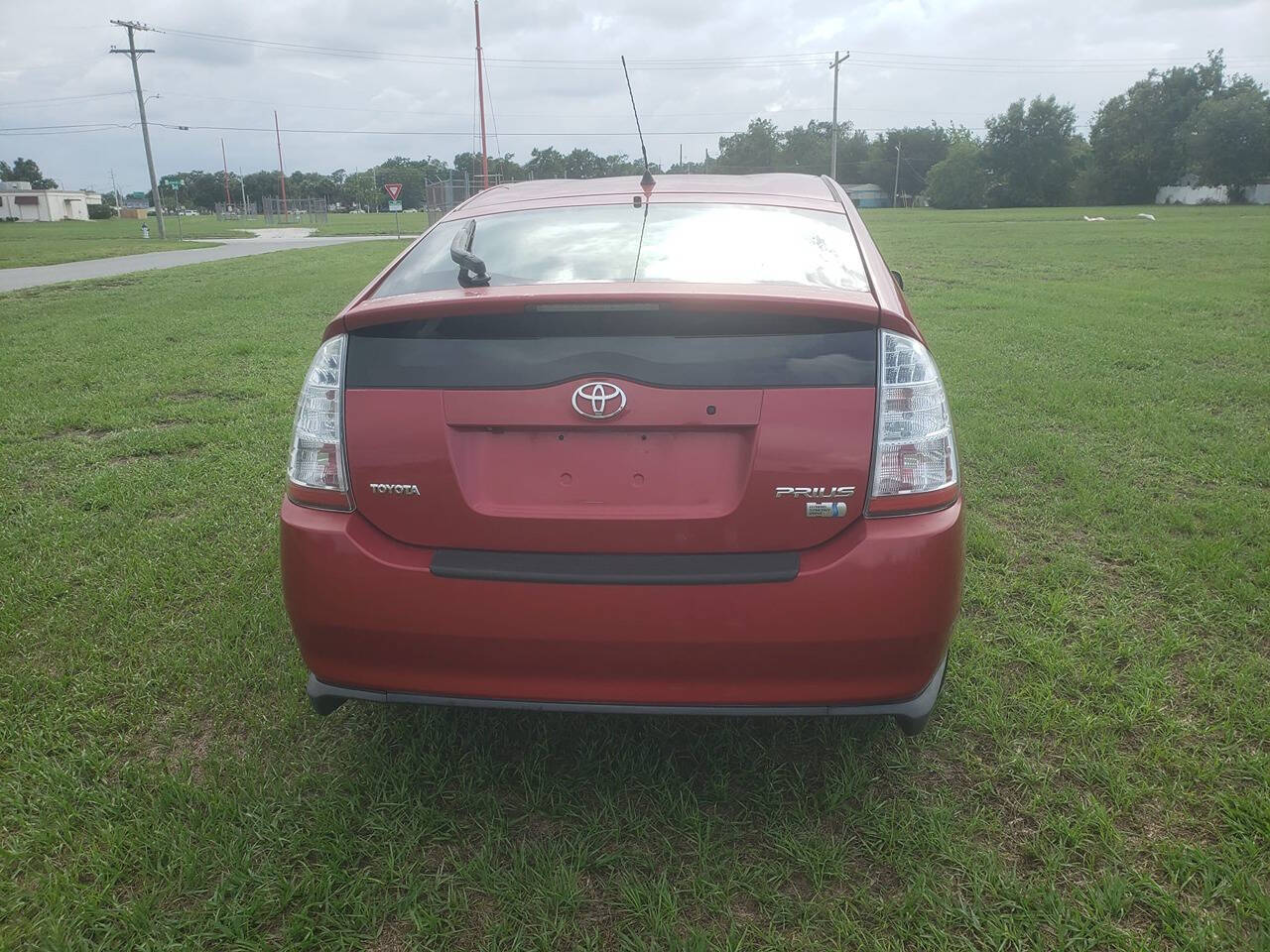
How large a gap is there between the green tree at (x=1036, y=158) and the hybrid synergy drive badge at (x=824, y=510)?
96.7 meters

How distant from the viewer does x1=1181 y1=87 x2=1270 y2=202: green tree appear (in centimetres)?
7188

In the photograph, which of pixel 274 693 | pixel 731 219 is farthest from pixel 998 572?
pixel 274 693

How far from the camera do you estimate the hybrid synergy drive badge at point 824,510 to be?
209 cm

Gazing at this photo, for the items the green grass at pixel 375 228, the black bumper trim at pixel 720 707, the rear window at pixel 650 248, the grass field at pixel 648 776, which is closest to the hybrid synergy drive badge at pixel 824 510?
the black bumper trim at pixel 720 707

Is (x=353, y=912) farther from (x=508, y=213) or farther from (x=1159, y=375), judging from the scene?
(x=1159, y=375)

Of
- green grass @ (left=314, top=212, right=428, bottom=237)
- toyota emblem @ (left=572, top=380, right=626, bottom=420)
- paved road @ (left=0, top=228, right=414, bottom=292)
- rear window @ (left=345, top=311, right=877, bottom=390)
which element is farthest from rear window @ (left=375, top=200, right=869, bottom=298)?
green grass @ (left=314, top=212, right=428, bottom=237)

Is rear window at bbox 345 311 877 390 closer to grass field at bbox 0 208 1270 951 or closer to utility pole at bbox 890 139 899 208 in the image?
grass field at bbox 0 208 1270 951

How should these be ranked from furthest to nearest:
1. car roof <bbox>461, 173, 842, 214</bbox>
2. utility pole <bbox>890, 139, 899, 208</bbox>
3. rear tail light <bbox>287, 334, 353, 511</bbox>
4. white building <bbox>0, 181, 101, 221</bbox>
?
utility pole <bbox>890, 139, 899, 208</bbox>
white building <bbox>0, 181, 101, 221</bbox>
car roof <bbox>461, 173, 842, 214</bbox>
rear tail light <bbox>287, 334, 353, 511</bbox>

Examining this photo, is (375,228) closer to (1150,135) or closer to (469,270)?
(469,270)

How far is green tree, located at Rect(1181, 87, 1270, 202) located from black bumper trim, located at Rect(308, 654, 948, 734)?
87556mm

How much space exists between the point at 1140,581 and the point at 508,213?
112 inches

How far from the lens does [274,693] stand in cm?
301

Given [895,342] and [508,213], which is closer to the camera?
[895,342]

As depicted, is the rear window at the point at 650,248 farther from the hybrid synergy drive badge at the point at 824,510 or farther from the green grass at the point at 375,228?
the green grass at the point at 375,228
